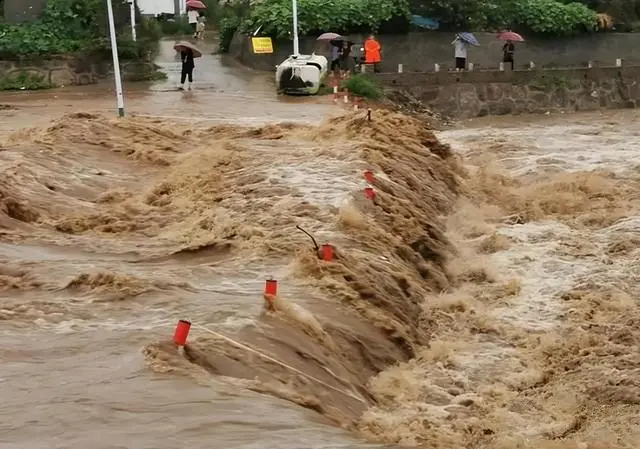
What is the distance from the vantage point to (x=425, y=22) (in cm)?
2912

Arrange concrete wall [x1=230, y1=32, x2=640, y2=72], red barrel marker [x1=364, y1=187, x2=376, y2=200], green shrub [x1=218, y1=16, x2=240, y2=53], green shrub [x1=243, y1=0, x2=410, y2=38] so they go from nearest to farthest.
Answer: red barrel marker [x1=364, y1=187, x2=376, y2=200]
green shrub [x1=243, y1=0, x2=410, y2=38]
concrete wall [x1=230, y1=32, x2=640, y2=72]
green shrub [x1=218, y1=16, x2=240, y2=53]

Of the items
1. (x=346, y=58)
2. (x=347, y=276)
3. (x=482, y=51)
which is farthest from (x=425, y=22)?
(x=347, y=276)

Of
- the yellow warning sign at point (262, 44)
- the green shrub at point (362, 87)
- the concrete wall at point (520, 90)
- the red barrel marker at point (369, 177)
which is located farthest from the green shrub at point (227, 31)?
the red barrel marker at point (369, 177)

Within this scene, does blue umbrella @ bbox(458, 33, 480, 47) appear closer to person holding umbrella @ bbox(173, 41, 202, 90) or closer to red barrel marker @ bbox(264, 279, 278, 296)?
person holding umbrella @ bbox(173, 41, 202, 90)

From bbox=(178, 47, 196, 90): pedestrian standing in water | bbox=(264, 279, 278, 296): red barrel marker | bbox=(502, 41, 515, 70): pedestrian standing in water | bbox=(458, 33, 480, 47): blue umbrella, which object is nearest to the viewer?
bbox=(264, 279, 278, 296): red barrel marker

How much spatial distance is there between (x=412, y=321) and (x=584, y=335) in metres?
1.53

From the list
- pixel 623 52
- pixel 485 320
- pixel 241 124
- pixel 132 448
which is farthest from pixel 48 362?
pixel 623 52

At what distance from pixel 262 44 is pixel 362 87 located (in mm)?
4539

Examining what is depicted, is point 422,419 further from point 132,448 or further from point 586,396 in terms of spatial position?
point 132,448

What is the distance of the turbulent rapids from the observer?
6.71 m

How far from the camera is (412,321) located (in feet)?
28.7

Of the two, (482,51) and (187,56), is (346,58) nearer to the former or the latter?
(482,51)

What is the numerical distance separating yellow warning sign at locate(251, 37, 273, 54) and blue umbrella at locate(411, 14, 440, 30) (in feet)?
14.2

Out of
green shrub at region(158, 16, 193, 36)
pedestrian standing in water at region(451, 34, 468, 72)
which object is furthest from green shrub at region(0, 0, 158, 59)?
green shrub at region(158, 16, 193, 36)
